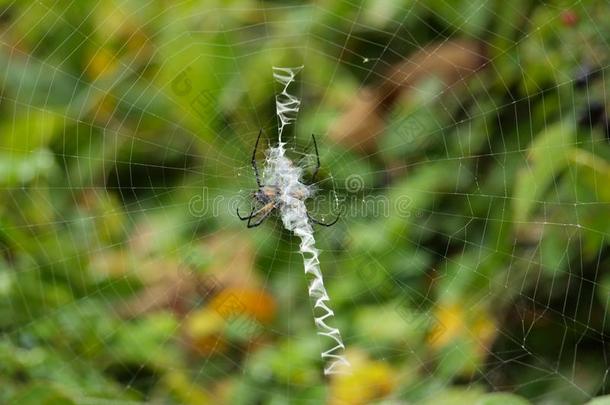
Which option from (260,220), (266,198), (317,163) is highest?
(317,163)

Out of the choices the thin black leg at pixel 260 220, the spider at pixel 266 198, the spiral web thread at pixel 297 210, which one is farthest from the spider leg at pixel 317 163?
the thin black leg at pixel 260 220

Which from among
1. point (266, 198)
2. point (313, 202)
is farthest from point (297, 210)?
point (266, 198)

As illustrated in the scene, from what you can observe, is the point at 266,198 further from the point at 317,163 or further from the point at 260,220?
the point at 317,163

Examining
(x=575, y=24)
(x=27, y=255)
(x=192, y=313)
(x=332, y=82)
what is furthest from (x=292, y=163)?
(x=575, y=24)

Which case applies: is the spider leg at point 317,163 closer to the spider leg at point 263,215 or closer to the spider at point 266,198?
the spider at point 266,198

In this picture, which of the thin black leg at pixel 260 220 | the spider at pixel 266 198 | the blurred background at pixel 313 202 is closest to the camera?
the blurred background at pixel 313 202

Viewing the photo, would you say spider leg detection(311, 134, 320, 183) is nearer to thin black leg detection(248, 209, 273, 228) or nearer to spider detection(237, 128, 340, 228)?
spider detection(237, 128, 340, 228)

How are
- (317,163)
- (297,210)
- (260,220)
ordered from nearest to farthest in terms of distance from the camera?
(317,163) < (260,220) < (297,210)
